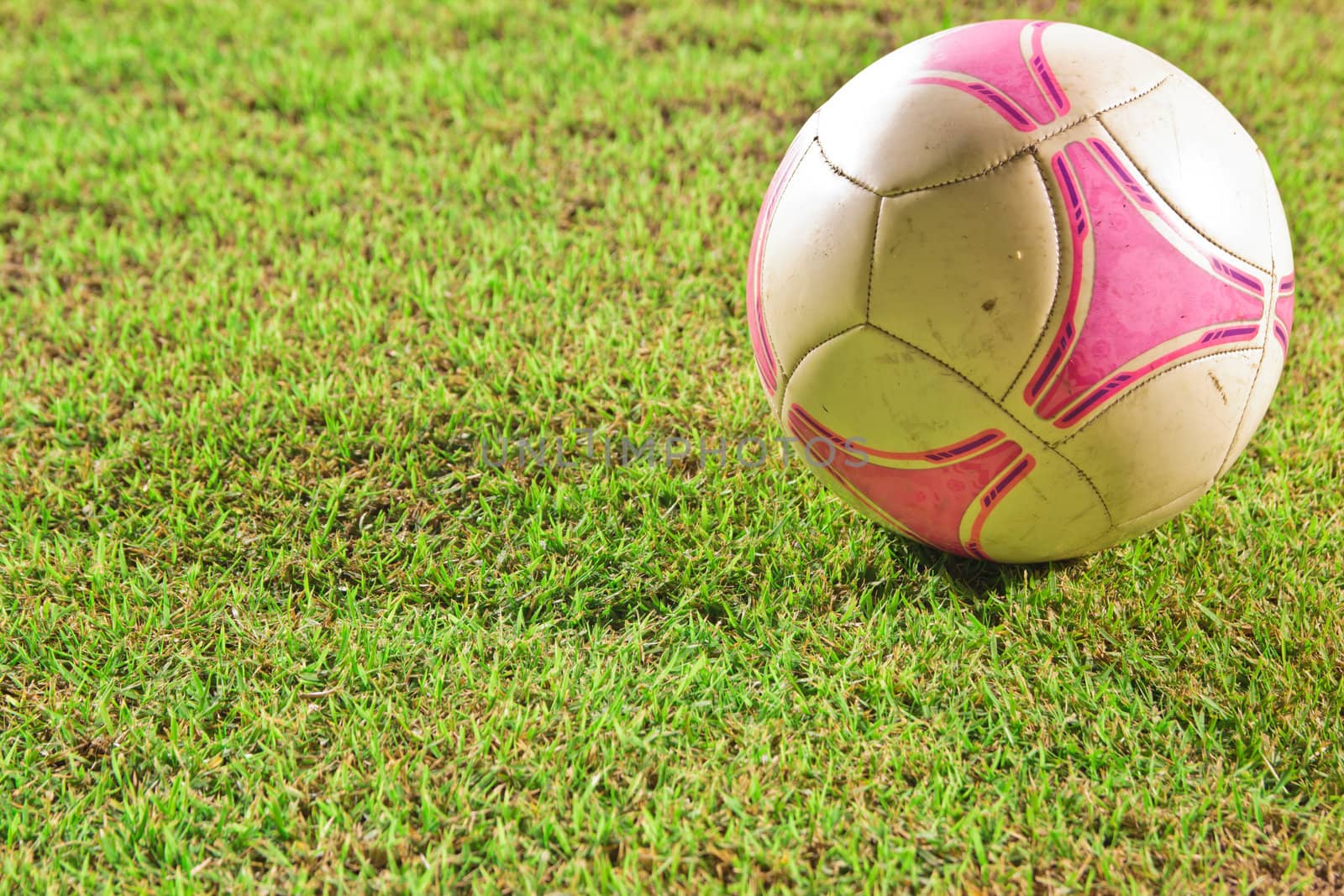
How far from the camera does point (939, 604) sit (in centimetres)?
251

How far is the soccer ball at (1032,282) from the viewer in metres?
1.96

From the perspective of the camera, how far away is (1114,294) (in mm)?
1948

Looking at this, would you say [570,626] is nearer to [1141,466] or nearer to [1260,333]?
[1141,466]

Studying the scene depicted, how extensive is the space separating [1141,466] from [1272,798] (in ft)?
2.33

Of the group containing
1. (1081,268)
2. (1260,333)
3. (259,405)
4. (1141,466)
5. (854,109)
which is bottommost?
(259,405)

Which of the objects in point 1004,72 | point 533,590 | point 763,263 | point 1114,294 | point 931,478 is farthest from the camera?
point 533,590

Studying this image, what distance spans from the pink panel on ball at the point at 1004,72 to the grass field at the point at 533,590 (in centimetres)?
109

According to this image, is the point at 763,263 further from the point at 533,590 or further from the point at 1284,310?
the point at 1284,310

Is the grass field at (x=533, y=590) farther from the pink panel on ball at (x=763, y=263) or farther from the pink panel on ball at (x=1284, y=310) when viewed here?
the pink panel on ball at (x=1284, y=310)

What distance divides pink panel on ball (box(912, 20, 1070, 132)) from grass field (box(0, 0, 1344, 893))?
1.09 m

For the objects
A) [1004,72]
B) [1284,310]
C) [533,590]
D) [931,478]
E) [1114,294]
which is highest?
[1004,72]

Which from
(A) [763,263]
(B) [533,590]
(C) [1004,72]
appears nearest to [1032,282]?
(C) [1004,72]

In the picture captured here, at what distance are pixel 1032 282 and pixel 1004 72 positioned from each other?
447 millimetres

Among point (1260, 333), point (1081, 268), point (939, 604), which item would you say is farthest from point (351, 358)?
point (1260, 333)
